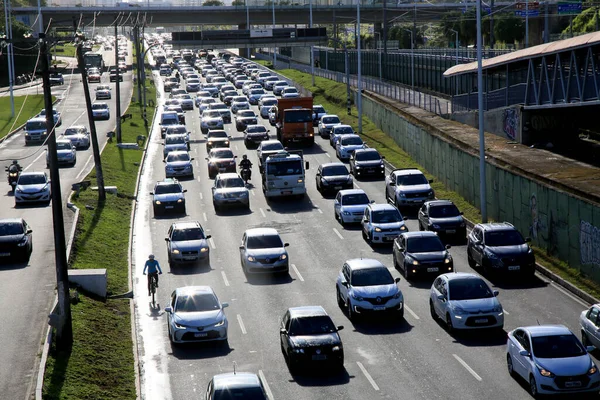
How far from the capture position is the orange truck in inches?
2584

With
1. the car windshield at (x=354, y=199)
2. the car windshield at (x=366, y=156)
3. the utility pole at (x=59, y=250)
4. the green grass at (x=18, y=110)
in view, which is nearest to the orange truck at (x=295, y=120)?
the car windshield at (x=366, y=156)

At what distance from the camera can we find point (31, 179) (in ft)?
163

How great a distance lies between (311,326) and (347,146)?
121 ft

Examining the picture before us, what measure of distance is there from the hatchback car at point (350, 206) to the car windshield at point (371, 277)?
13.1 meters

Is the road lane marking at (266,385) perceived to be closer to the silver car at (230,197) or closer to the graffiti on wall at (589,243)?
the graffiti on wall at (589,243)

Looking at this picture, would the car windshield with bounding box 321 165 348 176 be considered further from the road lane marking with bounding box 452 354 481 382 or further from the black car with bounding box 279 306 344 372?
the road lane marking with bounding box 452 354 481 382

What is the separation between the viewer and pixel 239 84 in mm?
119188

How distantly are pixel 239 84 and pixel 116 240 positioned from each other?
78.8 m

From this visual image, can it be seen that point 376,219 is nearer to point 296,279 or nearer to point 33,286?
point 296,279

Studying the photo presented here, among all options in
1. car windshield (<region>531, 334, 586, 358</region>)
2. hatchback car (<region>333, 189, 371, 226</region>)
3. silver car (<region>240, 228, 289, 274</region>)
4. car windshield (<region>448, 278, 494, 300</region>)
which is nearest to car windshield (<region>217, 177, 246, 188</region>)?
hatchback car (<region>333, 189, 371, 226</region>)

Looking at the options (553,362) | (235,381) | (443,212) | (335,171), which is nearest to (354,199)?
(443,212)

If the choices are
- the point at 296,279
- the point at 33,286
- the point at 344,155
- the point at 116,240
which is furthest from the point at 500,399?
the point at 344,155

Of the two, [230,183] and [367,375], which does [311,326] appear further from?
[230,183]

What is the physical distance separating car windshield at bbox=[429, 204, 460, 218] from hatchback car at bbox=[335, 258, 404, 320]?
1007 centimetres
